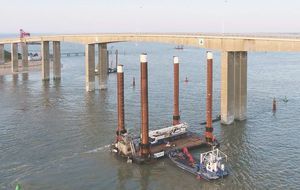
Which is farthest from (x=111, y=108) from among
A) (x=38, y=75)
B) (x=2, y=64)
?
(x=2, y=64)

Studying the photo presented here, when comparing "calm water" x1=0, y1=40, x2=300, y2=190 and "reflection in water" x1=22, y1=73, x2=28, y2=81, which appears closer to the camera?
"calm water" x1=0, y1=40, x2=300, y2=190

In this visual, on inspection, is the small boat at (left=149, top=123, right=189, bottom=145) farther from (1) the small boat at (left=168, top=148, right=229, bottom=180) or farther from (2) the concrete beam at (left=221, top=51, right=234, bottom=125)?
(2) the concrete beam at (left=221, top=51, right=234, bottom=125)

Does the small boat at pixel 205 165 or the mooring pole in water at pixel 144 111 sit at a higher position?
the mooring pole in water at pixel 144 111

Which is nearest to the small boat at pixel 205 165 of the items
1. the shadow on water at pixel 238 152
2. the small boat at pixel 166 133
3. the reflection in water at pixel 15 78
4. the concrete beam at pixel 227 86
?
the shadow on water at pixel 238 152

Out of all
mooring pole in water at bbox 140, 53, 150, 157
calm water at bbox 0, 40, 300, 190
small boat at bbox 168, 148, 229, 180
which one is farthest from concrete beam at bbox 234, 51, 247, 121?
mooring pole in water at bbox 140, 53, 150, 157

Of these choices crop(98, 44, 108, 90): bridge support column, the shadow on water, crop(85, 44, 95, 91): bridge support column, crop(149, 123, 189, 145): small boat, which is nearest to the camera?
the shadow on water

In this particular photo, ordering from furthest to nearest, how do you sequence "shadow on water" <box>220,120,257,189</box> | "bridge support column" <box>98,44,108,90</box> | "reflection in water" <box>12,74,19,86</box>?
1. "reflection in water" <box>12,74,19,86</box>
2. "bridge support column" <box>98,44,108,90</box>
3. "shadow on water" <box>220,120,257,189</box>

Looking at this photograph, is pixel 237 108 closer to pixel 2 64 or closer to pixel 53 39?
pixel 53 39

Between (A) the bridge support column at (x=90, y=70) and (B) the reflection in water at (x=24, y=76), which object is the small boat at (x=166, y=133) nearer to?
(A) the bridge support column at (x=90, y=70)
